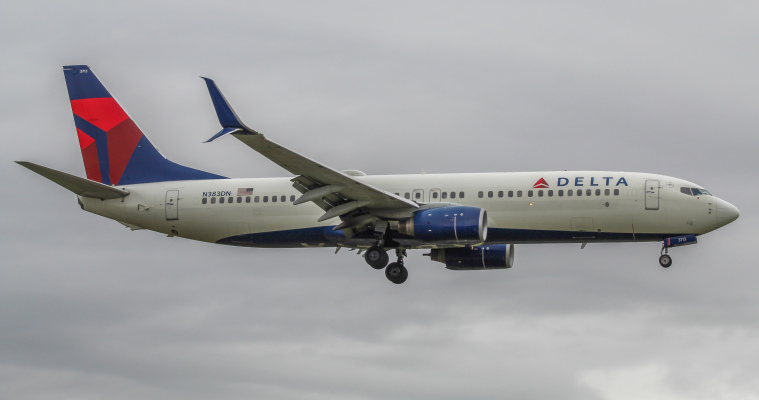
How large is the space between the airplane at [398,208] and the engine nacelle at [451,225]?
0.04 meters

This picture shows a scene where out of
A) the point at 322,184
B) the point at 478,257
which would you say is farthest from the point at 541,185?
the point at 322,184

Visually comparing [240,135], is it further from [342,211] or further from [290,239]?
[290,239]

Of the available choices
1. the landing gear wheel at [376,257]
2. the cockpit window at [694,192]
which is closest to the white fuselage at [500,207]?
the cockpit window at [694,192]

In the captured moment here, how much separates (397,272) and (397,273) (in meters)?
0.04

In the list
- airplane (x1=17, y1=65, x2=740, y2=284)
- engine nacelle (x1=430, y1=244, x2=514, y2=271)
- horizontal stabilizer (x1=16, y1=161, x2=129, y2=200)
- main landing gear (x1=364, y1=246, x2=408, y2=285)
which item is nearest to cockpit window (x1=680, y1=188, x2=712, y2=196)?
airplane (x1=17, y1=65, x2=740, y2=284)

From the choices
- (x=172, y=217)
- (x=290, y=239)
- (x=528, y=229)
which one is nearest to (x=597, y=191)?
(x=528, y=229)

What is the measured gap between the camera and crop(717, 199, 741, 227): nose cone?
45.3 m

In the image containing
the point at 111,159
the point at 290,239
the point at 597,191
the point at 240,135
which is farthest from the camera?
the point at 111,159

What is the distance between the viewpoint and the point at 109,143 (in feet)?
178

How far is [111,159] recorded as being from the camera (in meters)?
53.9

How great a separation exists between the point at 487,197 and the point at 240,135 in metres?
12.1

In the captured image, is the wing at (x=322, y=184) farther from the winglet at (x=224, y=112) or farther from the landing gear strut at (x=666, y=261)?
the landing gear strut at (x=666, y=261)

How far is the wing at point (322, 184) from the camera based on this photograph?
38.6 metres

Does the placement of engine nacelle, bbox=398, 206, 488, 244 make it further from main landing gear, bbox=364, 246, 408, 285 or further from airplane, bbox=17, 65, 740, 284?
main landing gear, bbox=364, 246, 408, 285
